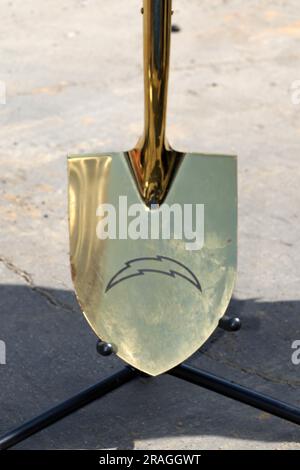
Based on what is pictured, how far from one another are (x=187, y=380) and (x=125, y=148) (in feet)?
5.96

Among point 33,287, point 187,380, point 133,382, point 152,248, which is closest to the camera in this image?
point 152,248

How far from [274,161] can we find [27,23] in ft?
6.72

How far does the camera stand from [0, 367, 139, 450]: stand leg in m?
2.55

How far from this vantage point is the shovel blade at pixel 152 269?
2.57 m

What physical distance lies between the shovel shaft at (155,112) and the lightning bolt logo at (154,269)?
0.51 feet

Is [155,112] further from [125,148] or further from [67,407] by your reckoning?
[125,148]

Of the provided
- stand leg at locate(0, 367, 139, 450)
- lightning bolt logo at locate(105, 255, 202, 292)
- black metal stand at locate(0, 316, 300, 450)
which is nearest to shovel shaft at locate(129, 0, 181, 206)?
lightning bolt logo at locate(105, 255, 202, 292)

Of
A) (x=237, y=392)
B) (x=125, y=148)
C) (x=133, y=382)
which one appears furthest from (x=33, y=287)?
(x=125, y=148)

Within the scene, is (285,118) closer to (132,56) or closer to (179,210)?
(132,56)

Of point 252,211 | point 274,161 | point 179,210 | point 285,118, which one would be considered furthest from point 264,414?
point 285,118

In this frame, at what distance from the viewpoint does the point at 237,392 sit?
8.80ft

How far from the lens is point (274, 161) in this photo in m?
4.28

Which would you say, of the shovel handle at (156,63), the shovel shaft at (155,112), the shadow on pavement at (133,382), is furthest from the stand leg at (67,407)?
the shovel handle at (156,63)

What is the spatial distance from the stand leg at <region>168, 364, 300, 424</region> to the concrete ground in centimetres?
10
